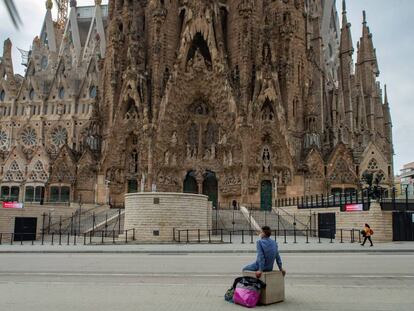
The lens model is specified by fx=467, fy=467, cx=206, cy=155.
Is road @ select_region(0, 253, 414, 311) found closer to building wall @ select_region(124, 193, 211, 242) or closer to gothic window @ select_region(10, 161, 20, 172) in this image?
building wall @ select_region(124, 193, 211, 242)

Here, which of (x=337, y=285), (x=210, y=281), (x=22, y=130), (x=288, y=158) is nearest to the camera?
(x=337, y=285)

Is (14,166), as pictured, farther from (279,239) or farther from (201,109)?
(279,239)

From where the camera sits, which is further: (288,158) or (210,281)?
(288,158)

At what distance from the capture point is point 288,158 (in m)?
45.8

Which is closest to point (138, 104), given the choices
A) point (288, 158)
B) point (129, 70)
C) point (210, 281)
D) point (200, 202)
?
point (129, 70)

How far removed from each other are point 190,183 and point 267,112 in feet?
35.6

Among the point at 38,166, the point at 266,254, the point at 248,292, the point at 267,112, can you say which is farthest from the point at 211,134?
the point at 248,292

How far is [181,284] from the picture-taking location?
9945mm

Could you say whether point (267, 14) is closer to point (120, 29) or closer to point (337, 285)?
point (120, 29)

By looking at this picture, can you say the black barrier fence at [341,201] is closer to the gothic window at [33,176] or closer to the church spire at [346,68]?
the church spire at [346,68]

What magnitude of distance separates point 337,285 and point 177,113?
39706mm

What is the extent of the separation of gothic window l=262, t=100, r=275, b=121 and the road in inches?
1287

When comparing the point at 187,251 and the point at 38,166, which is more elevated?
the point at 38,166

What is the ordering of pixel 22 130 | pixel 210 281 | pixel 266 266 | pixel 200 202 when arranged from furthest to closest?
pixel 22 130 < pixel 200 202 < pixel 210 281 < pixel 266 266
